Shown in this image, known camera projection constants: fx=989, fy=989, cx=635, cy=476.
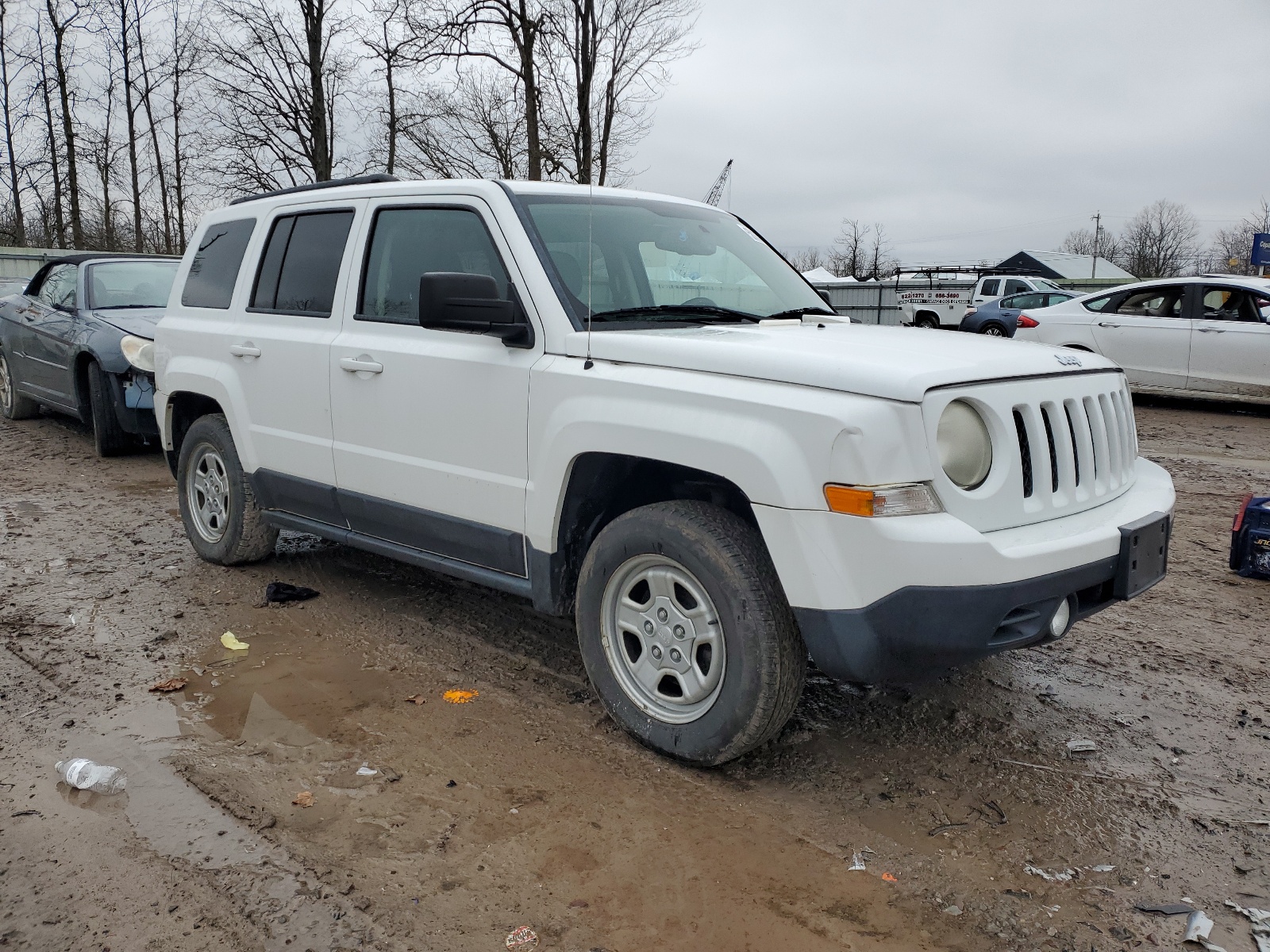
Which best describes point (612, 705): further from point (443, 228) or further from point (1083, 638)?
point (1083, 638)

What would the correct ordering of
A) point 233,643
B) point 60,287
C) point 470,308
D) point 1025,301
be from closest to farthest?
point 470,308 → point 233,643 → point 60,287 → point 1025,301

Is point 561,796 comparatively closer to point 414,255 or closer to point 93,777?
point 93,777

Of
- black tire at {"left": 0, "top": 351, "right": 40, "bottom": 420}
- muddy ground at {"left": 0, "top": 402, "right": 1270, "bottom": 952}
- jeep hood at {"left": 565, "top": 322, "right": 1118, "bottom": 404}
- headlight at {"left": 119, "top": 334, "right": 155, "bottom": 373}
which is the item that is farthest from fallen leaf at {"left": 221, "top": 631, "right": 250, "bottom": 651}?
black tire at {"left": 0, "top": 351, "right": 40, "bottom": 420}

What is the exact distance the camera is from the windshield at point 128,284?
910 cm

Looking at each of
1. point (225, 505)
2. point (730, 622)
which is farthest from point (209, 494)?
point (730, 622)

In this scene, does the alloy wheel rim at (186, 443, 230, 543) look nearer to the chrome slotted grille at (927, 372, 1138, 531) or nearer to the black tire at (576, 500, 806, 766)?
the black tire at (576, 500, 806, 766)

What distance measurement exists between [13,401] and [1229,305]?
13.9 metres

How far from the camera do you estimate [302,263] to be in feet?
15.4

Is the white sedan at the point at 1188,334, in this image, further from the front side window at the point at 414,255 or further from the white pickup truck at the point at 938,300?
the white pickup truck at the point at 938,300

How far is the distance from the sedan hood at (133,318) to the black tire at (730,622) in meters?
6.81

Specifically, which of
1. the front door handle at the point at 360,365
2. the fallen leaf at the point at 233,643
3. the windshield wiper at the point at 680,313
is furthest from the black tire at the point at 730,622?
the fallen leaf at the point at 233,643

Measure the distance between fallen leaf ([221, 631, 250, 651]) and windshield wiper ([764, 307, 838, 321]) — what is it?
8.92 feet

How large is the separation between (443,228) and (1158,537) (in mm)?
2904

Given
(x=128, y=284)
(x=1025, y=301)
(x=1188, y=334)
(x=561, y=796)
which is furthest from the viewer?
(x=1025, y=301)
